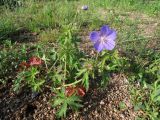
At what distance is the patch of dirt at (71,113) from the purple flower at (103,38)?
60 cm

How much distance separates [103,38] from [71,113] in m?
0.72

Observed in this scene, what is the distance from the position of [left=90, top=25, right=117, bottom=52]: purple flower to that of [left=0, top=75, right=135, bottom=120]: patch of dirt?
1.97 feet

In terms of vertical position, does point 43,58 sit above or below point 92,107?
above

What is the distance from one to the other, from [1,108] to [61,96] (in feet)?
1.85

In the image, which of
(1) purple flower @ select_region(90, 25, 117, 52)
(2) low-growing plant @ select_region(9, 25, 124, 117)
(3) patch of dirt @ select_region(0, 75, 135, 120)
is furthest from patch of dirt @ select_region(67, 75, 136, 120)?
(1) purple flower @ select_region(90, 25, 117, 52)

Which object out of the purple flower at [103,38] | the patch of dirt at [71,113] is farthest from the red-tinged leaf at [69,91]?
the purple flower at [103,38]

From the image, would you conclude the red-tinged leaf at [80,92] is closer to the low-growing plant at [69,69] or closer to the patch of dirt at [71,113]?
the low-growing plant at [69,69]

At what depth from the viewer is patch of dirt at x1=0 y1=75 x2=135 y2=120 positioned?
2.73m

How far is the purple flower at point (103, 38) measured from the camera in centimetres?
252

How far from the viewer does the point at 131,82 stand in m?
3.10

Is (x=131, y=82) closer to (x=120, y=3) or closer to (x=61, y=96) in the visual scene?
(x=61, y=96)

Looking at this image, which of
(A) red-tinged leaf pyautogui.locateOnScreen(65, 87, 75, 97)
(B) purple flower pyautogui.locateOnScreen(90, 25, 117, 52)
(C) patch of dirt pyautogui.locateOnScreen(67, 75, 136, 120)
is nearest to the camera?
(B) purple flower pyautogui.locateOnScreen(90, 25, 117, 52)

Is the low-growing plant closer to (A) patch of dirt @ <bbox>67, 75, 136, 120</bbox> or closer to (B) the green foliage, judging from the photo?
(B) the green foliage

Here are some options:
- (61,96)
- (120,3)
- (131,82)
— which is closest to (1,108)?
(61,96)
